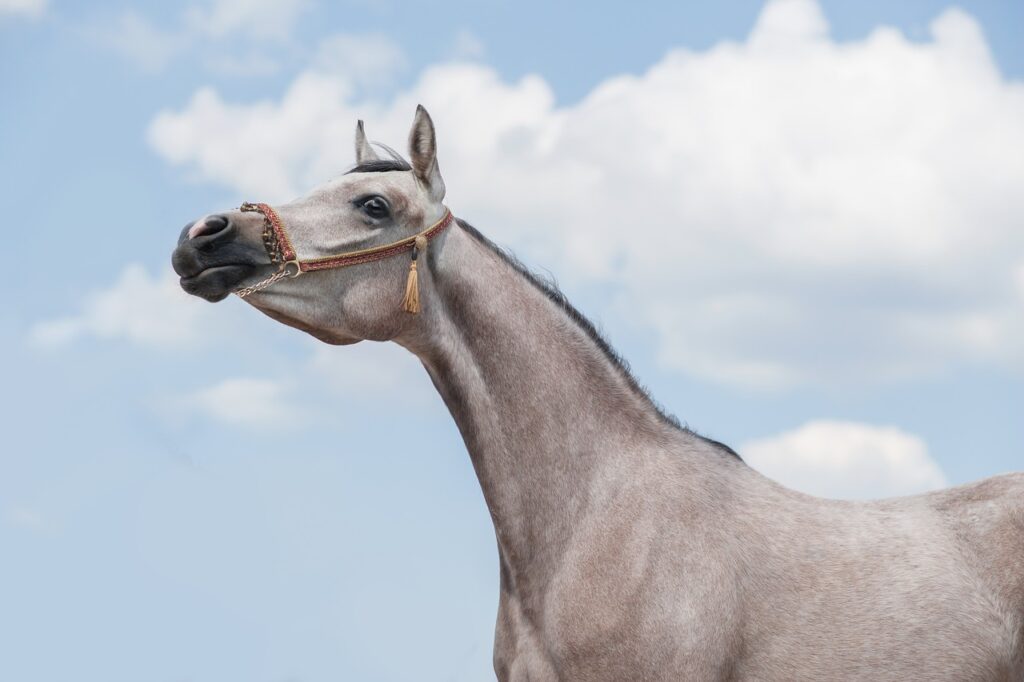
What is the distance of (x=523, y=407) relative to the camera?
7.26 m

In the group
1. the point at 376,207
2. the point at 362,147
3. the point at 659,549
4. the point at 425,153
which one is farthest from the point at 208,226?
the point at 659,549

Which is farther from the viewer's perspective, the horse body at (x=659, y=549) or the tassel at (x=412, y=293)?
the tassel at (x=412, y=293)

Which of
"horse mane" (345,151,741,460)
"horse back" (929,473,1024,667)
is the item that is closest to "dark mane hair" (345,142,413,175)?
"horse mane" (345,151,741,460)

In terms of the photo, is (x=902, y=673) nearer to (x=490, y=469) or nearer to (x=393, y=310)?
(x=490, y=469)

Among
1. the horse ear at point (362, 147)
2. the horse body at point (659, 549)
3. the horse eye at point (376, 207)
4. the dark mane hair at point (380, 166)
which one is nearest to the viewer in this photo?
the horse body at point (659, 549)

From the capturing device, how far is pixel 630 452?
7.35m

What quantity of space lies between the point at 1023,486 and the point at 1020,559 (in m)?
0.69

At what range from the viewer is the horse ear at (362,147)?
8.73 meters

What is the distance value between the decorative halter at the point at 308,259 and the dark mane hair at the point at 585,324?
571 millimetres

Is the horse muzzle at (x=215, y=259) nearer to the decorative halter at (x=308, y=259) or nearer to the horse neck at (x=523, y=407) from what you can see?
the decorative halter at (x=308, y=259)

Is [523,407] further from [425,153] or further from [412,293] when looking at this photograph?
[425,153]

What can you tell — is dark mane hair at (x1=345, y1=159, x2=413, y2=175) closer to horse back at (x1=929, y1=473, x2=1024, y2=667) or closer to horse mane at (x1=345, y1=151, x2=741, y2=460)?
horse mane at (x1=345, y1=151, x2=741, y2=460)

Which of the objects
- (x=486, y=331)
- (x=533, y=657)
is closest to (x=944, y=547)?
(x=533, y=657)

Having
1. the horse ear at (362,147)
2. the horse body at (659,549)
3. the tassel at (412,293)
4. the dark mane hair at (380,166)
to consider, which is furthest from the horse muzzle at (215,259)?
the horse ear at (362,147)
